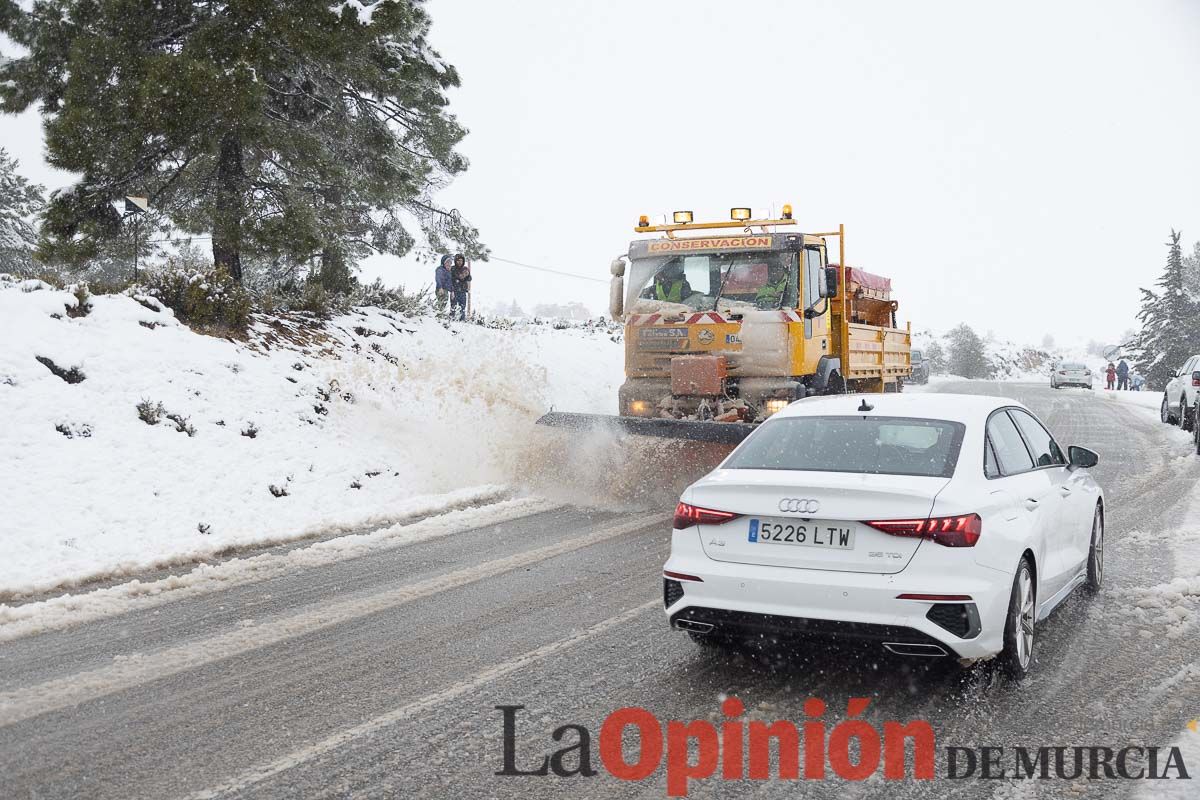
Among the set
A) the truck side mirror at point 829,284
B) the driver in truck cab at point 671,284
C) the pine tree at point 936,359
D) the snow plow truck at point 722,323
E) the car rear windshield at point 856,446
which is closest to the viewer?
the car rear windshield at point 856,446

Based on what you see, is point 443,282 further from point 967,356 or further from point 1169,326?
point 967,356

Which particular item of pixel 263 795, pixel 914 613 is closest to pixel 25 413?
pixel 263 795

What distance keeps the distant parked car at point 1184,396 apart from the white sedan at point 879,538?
16434mm

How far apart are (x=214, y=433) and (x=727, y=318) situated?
6.02 metres

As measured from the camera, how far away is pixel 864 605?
4277mm

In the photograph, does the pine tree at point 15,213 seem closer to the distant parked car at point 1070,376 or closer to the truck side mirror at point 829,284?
the truck side mirror at point 829,284

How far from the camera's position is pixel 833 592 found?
433 centimetres

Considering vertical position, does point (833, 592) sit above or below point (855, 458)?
below

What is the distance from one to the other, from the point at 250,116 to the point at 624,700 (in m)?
11.0

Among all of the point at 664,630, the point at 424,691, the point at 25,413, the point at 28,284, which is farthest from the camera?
the point at 28,284

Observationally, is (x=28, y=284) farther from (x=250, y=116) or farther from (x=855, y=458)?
(x=855, y=458)

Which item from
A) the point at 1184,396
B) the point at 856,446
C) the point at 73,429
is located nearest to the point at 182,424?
the point at 73,429

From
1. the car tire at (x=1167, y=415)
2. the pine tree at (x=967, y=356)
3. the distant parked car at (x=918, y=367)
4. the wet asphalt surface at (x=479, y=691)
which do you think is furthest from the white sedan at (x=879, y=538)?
the pine tree at (x=967, y=356)

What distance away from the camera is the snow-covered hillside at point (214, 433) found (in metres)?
8.14
